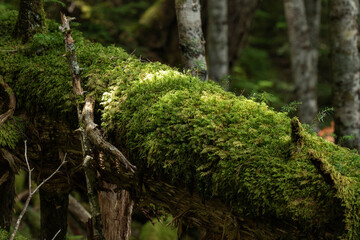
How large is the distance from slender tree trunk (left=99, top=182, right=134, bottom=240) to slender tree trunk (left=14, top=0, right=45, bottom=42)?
2.00 m

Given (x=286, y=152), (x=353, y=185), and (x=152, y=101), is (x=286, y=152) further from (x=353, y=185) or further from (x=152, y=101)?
(x=152, y=101)

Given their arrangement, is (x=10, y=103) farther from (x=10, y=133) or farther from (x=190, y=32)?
(x=190, y=32)

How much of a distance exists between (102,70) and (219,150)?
159 centimetres

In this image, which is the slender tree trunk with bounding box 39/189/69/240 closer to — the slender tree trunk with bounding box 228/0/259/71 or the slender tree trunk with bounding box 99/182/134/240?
the slender tree trunk with bounding box 99/182/134/240

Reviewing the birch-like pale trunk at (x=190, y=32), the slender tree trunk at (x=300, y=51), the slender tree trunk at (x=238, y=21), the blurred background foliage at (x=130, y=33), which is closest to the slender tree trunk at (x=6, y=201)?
the blurred background foliage at (x=130, y=33)

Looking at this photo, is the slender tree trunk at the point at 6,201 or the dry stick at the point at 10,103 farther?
the slender tree trunk at the point at 6,201

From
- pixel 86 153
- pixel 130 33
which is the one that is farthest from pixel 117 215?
pixel 130 33

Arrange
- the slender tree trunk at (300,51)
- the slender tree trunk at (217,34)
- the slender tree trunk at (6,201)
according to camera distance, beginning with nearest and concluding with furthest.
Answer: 1. the slender tree trunk at (6,201)
2. the slender tree trunk at (217,34)
3. the slender tree trunk at (300,51)

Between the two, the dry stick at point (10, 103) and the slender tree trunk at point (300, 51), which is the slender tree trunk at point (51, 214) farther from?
the slender tree trunk at point (300, 51)

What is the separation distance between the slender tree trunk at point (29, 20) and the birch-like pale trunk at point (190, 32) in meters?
1.59

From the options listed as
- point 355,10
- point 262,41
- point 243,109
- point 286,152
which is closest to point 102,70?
point 243,109

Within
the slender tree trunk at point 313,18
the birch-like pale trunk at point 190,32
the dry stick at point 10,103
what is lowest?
the dry stick at point 10,103

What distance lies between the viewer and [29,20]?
4.13 m

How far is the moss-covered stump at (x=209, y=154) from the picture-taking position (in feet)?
6.93
